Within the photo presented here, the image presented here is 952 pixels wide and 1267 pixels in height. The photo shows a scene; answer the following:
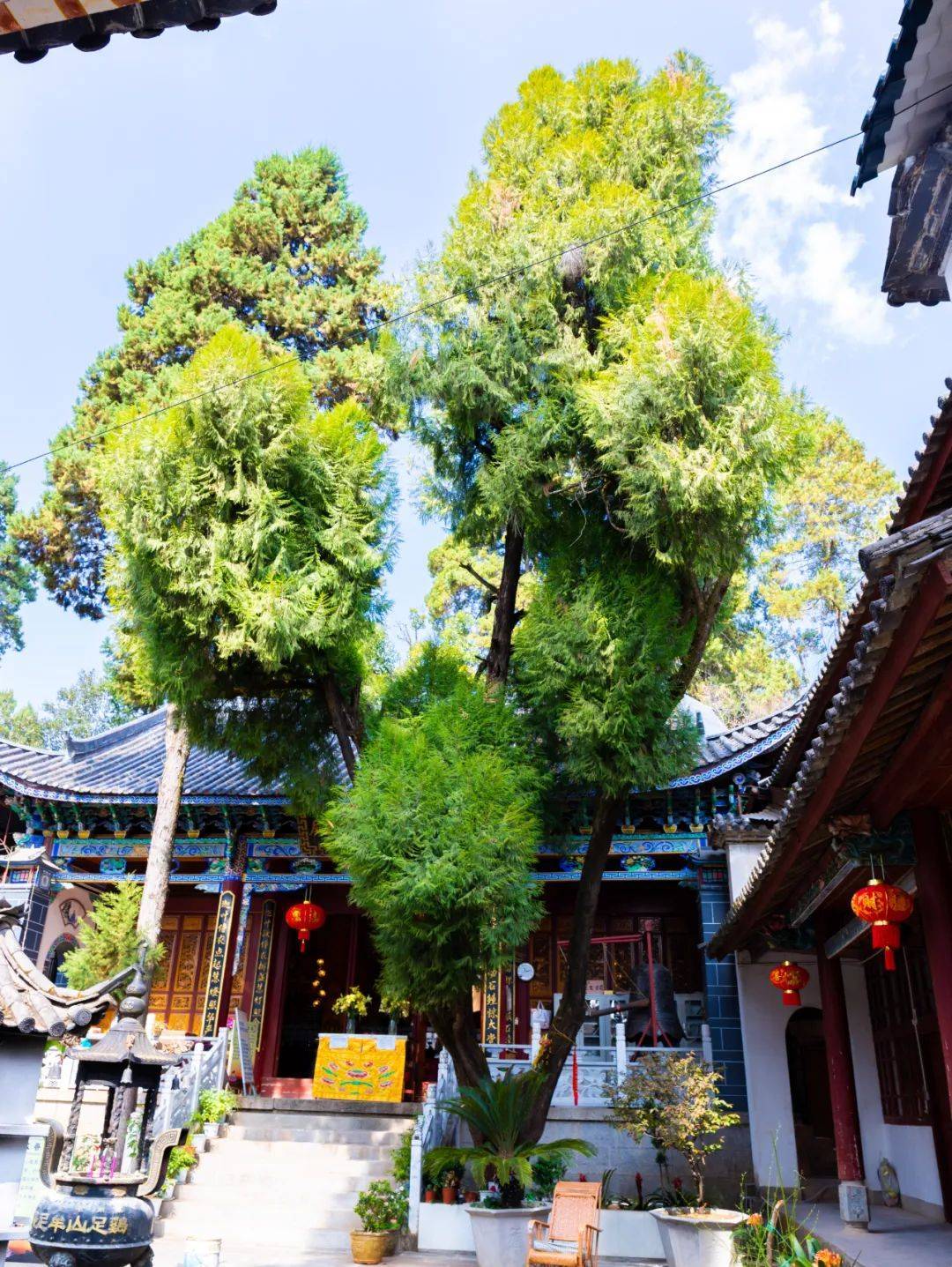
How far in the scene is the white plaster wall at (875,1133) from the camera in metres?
7.97

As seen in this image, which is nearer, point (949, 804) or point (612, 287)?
point (949, 804)

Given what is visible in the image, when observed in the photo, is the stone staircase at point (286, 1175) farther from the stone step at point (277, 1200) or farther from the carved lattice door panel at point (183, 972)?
the carved lattice door panel at point (183, 972)

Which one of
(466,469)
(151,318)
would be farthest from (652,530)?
(151,318)

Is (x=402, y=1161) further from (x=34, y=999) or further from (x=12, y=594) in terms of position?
(x=12, y=594)

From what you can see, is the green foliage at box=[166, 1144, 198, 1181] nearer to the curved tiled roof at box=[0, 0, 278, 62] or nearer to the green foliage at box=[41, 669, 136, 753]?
the curved tiled roof at box=[0, 0, 278, 62]

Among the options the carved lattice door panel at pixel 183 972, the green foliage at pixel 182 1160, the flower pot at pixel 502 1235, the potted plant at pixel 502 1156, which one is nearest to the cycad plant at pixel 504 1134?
the potted plant at pixel 502 1156

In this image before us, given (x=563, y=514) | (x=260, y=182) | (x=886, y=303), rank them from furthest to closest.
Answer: (x=260, y=182) → (x=563, y=514) → (x=886, y=303)

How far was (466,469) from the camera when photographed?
10445mm

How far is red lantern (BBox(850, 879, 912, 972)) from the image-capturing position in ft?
18.9

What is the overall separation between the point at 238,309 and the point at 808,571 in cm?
1350

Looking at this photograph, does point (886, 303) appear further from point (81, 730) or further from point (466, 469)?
point (81, 730)

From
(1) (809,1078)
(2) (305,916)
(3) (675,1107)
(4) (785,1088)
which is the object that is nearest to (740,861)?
(4) (785,1088)

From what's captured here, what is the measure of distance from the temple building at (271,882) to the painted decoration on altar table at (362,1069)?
49.8 inches

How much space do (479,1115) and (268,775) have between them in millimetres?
4171
